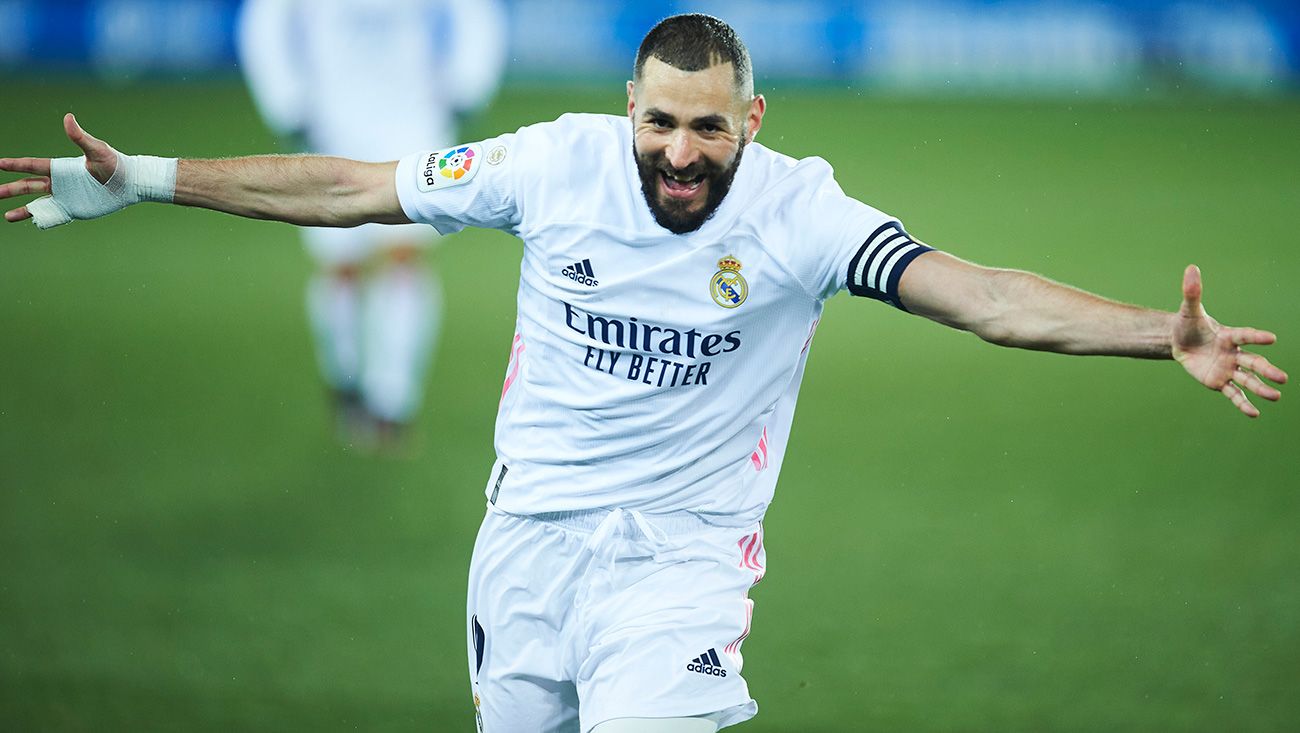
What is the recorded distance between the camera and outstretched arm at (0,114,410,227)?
4391 mm

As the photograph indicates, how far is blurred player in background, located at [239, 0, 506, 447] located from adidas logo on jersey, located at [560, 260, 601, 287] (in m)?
5.84

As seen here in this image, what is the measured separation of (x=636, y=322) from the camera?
4.23m

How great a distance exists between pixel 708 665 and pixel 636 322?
34.5 inches

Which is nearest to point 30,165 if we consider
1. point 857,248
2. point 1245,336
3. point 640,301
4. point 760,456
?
point 640,301

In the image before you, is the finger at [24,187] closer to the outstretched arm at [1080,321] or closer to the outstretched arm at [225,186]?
the outstretched arm at [225,186]

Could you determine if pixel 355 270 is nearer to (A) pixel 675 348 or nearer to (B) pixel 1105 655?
(B) pixel 1105 655

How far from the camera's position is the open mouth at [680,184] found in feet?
13.5

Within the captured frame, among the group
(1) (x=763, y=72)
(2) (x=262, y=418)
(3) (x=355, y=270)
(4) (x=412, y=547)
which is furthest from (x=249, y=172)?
(1) (x=763, y=72)

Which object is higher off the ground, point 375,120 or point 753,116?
point 375,120

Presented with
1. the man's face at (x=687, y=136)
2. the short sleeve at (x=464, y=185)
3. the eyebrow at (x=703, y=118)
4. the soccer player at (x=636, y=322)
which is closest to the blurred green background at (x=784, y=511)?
the soccer player at (x=636, y=322)

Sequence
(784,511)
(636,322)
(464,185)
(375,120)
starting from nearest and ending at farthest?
(636,322), (464,185), (784,511), (375,120)

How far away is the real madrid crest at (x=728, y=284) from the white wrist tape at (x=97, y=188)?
1.49 m

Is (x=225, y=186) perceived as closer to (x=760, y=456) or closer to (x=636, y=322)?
(x=636, y=322)

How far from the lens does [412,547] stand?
7.83m
